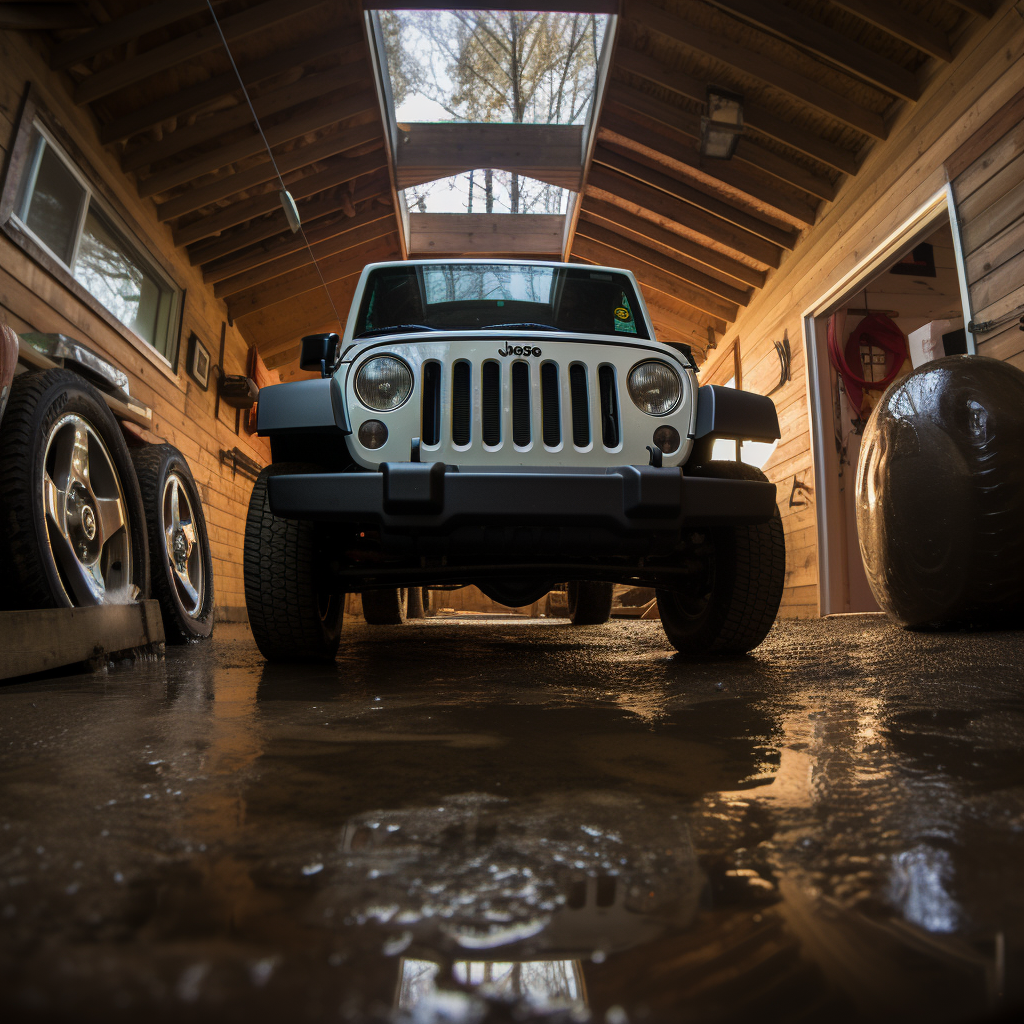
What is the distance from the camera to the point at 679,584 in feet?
8.15

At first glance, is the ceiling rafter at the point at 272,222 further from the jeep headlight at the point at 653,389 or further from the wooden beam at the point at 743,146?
the jeep headlight at the point at 653,389

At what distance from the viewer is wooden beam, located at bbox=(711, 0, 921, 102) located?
4.37m

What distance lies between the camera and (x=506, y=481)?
181cm

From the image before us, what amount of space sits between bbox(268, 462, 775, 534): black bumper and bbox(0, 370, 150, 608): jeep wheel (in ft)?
2.51

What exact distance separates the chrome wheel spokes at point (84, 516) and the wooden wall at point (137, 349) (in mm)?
762

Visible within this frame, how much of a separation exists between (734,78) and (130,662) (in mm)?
5332

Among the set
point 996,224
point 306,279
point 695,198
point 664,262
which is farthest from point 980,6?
point 306,279

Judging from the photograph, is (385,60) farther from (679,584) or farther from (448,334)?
(679,584)

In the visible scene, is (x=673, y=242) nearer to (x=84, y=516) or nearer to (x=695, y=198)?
(x=695, y=198)

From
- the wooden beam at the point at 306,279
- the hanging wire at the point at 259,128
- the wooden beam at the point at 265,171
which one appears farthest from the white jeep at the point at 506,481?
the wooden beam at the point at 306,279

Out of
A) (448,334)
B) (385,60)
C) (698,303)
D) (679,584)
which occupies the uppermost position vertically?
(385,60)

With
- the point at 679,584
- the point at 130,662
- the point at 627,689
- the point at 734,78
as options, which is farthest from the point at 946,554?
the point at 734,78

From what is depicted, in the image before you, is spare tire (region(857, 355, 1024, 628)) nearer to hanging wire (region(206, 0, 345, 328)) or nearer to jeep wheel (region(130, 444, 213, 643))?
jeep wheel (region(130, 444, 213, 643))

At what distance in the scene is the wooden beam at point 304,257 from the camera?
707 centimetres
